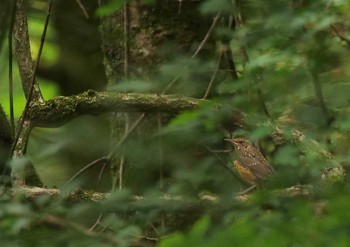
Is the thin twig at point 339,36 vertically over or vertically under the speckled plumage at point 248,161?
over

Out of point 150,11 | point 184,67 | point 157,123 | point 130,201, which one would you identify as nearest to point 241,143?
point 157,123

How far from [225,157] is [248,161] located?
1.52 ft

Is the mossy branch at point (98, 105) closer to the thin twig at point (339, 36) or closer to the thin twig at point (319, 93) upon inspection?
the thin twig at point (319, 93)

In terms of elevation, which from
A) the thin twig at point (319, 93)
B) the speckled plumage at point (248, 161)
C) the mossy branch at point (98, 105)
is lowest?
the speckled plumage at point (248, 161)

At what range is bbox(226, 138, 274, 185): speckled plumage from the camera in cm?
427

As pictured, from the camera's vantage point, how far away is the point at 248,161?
4668mm

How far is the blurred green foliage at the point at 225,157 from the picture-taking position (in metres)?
1.59

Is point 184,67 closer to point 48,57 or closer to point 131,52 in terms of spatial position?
point 131,52

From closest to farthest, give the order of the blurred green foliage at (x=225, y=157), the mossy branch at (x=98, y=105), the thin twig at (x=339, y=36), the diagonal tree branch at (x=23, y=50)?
the blurred green foliage at (x=225, y=157) → the diagonal tree branch at (x=23, y=50) → the mossy branch at (x=98, y=105) → the thin twig at (x=339, y=36)

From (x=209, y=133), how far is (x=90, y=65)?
3.39m

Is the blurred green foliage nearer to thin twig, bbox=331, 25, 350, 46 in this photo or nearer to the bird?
thin twig, bbox=331, 25, 350, 46

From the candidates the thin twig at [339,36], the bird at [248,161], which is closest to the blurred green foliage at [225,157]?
the thin twig at [339,36]

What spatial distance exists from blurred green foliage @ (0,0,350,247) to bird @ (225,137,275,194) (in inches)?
5.3

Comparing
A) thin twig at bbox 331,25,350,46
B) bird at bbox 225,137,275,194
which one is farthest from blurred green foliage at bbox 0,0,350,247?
bird at bbox 225,137,275,194
